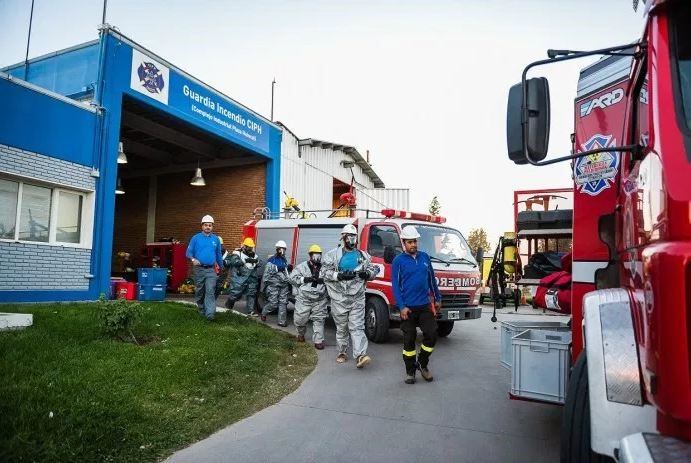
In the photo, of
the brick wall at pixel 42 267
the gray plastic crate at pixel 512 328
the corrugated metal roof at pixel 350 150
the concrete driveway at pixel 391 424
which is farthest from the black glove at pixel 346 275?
the corrugated metal roof at pixel 350 150

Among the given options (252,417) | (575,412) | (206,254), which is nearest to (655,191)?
(575,412)

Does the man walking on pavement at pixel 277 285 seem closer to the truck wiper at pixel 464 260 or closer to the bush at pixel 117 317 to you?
the truck wiper at pixel 464 260

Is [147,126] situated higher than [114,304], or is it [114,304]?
[147,126]

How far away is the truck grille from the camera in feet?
26.5

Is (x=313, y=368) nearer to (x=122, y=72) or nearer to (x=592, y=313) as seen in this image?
(x=592, y=313)

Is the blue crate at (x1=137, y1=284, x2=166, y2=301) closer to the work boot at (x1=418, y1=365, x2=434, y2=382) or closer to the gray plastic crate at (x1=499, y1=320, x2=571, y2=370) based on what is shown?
the work boot at (x1=418, y1=365, x2=434, y2=382)

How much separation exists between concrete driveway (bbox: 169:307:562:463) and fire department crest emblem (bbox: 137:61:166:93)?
883cm

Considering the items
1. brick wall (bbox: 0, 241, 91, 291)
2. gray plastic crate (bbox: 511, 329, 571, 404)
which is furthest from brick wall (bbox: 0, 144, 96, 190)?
gray plastic crate (bbox: 511, 329, 571, 404)

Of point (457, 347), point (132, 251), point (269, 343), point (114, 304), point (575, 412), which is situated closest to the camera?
point (575, 412)

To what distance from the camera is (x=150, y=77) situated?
1151 centimetres

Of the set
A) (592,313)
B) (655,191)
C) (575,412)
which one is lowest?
(575,412)

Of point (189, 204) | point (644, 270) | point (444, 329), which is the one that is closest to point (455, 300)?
point (444, 329)

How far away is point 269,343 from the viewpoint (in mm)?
7332

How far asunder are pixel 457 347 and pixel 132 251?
15.3 metres
